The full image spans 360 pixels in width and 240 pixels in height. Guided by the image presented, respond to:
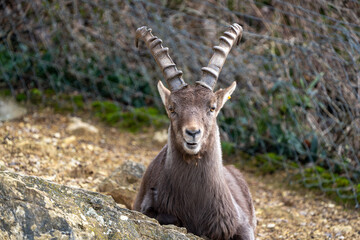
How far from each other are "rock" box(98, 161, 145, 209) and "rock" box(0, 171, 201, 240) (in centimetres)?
168

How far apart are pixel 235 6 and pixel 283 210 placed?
3896 millimetres

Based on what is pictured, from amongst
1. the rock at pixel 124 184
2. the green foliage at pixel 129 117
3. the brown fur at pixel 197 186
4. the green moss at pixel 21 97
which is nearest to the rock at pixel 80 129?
the green foliage at pixel 129 117

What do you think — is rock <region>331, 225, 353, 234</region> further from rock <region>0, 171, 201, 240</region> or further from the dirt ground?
rock <region>0, 171, 201, 240</region>

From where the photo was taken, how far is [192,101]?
383 cm

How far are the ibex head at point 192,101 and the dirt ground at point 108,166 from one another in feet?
5.20

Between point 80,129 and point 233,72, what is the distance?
7.81 feet

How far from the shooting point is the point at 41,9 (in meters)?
7.57

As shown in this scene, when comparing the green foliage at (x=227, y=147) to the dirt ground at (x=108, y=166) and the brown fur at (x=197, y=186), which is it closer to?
the dirt ground at (x=108, y=166)

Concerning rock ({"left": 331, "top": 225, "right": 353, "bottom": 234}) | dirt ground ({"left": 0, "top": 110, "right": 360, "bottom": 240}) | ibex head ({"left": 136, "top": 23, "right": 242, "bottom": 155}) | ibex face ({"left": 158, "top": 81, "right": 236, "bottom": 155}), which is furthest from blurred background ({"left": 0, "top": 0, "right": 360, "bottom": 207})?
ibex face ({"left": 158, "top": 81, "right": 236, "bottom": 155})

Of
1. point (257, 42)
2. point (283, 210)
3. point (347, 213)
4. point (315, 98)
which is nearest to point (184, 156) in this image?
point (283, 210)

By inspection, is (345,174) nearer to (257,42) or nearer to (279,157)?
(279,157)

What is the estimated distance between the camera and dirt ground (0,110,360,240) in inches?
199

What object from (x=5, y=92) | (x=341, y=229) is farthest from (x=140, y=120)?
(x=341, y=229)

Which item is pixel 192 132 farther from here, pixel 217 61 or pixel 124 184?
pixel 124 184
